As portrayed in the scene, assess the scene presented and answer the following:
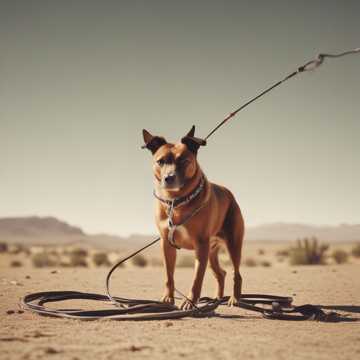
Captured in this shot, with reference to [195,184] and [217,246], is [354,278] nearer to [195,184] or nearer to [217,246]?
[217,246]

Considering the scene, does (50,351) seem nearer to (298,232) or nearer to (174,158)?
(174,158)

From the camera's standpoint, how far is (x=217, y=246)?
8141 mm

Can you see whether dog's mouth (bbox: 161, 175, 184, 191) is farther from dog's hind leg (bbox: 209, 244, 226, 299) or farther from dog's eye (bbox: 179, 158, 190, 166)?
dog's hind leg (bbox: 209, 244, 226, 299)

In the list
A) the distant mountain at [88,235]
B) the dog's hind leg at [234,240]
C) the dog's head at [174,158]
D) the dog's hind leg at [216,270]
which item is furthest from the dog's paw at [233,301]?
the distant mountain at [88,235]

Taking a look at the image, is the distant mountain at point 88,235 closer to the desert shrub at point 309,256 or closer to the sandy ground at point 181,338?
the desert shrub at point 309,256

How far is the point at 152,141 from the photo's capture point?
6742 millimetres

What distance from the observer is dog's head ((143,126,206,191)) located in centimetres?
625

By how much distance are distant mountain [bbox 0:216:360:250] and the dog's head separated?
11677 cm

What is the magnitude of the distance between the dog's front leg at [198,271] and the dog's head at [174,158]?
3.27 ft

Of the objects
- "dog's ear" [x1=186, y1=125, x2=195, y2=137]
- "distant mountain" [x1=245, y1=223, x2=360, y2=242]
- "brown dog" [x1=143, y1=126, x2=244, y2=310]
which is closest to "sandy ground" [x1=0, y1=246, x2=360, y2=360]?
"brown dog" [x1=143, y1=126, x2=244, y2=310]

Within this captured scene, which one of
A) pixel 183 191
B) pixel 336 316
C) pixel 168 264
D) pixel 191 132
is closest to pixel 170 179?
pixel 183 191

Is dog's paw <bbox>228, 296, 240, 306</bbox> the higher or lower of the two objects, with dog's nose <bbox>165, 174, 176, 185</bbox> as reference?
lower

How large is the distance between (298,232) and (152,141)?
173303 millimetres

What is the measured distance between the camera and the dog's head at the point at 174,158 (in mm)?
6250
